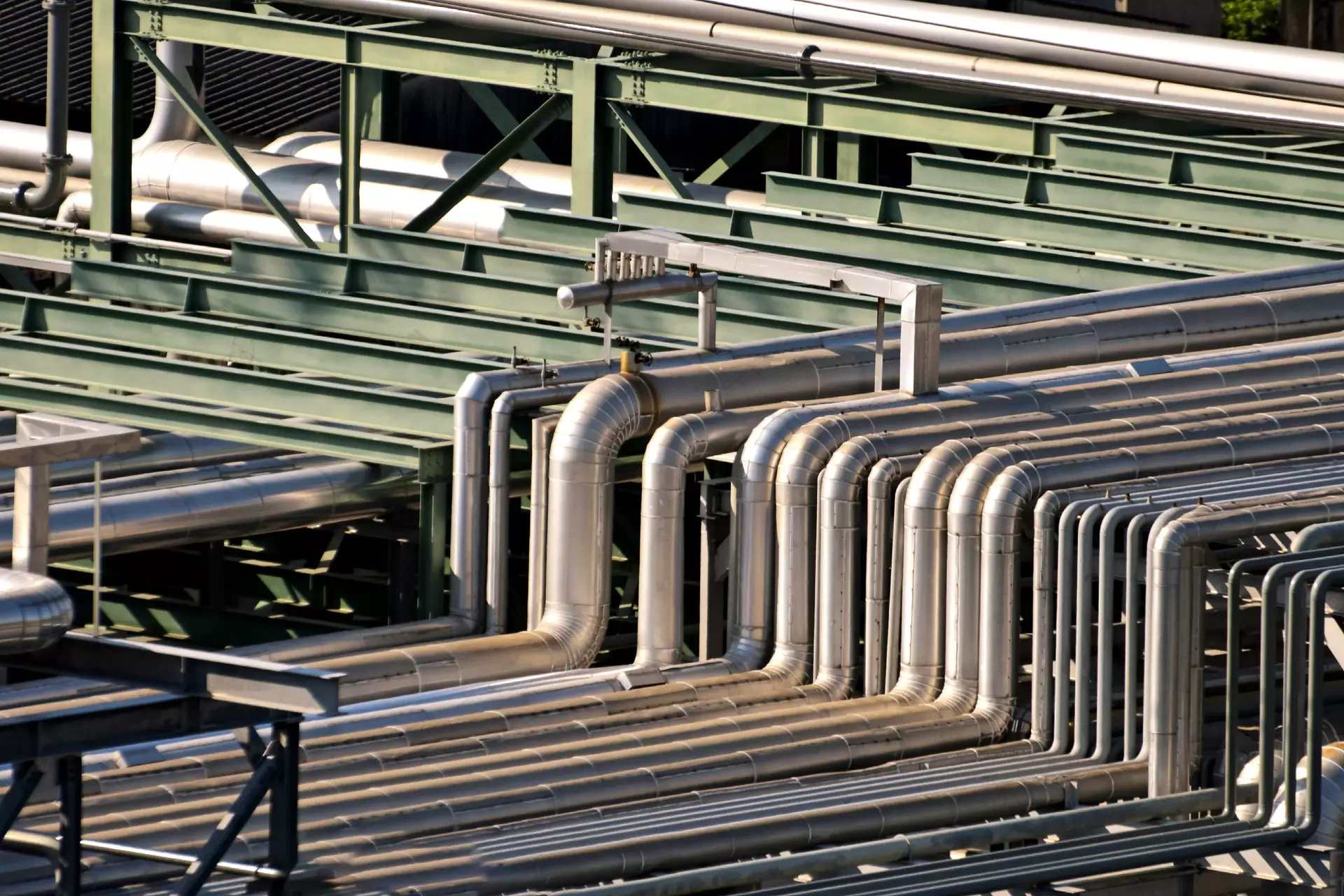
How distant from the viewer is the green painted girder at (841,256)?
21.4m

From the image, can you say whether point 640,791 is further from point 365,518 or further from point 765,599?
point 365,518

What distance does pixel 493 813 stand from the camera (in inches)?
573

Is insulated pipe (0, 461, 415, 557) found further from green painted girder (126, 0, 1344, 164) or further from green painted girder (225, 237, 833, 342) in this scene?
green painted girder (126, 0, 1344, 164)

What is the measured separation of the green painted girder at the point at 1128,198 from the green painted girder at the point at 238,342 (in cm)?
577

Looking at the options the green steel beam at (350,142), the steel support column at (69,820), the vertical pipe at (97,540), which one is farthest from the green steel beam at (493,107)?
the steel support column at (69,820)

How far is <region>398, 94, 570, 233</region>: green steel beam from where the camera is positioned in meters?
25.6

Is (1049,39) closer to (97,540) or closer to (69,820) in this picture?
(97,540)

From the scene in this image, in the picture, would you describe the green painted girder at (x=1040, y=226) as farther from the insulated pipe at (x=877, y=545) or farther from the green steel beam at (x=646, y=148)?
the insulated pipe at (x=877, y=545)

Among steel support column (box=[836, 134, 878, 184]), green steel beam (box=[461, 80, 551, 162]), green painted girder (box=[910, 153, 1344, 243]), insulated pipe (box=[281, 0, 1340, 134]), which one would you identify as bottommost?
green painted girder (box=[910, 153, 1344, 243])

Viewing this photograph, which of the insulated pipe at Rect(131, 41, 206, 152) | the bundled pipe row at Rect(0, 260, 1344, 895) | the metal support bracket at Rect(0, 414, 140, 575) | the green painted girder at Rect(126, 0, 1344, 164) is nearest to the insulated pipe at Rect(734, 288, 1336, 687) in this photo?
the bundled pipe row at Rect(0, 260, 1344, 895)

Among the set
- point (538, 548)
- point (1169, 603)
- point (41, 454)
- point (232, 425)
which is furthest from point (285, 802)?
point (232, 425)

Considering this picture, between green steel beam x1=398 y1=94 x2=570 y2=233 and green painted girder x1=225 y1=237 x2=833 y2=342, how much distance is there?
8.25 feet

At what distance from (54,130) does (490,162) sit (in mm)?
6972

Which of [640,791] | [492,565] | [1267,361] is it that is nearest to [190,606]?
[492,565]
